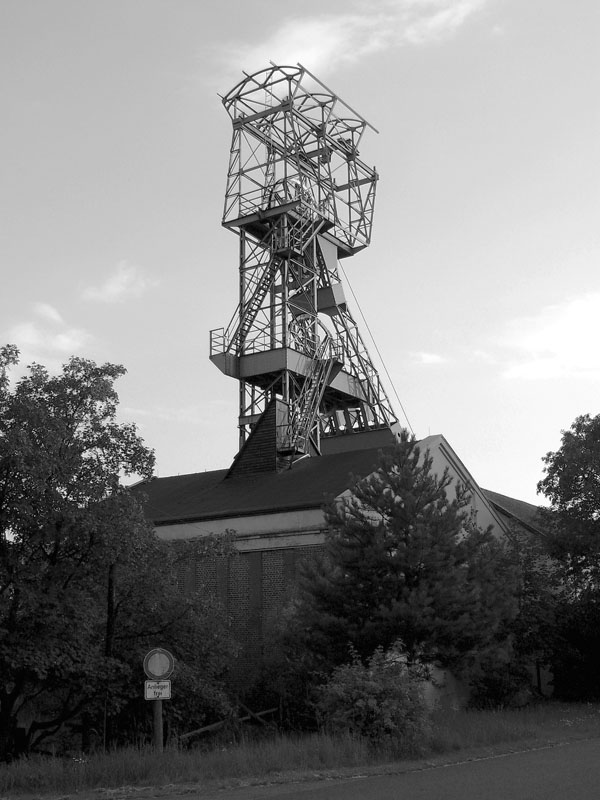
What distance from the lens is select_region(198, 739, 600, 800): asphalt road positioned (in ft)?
39.9

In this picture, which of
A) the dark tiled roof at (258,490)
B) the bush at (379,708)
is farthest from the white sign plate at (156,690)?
the dark tiled roof at (258,490)

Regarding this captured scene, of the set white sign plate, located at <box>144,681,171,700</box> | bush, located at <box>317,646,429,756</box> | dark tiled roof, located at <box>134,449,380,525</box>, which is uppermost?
dark tiled roof, located at <box>134,449,380,525</box>

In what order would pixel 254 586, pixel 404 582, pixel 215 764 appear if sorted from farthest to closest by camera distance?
pixel 254 586 < pixel 404 582 < pixel 215 764

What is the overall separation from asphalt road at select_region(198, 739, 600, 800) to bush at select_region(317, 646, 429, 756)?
1.69 m

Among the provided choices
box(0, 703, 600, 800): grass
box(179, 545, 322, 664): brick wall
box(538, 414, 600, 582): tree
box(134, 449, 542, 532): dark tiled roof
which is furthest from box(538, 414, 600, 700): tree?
box(0, 703, 600, 800): grass

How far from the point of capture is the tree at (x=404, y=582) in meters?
22.4

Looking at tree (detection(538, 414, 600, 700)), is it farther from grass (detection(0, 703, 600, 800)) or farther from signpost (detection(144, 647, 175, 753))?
signpost (detection(144, 647, 175, 753))

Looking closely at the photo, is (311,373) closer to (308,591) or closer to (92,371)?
(308,591)

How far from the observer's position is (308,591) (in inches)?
926

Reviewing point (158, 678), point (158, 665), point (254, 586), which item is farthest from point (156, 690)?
point (254, 586)

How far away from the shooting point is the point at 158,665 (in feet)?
51.9

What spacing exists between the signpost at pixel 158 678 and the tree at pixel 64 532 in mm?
3742

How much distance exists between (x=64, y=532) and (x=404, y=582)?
8323 millimetres

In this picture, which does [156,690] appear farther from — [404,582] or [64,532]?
[404,582]
